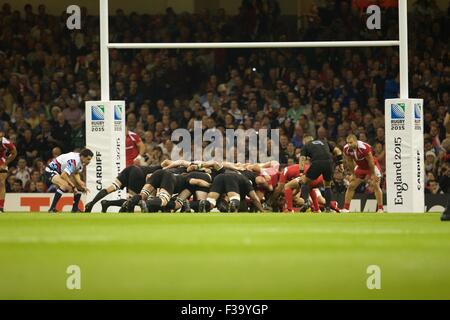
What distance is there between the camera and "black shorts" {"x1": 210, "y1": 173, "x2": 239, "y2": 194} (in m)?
15.0

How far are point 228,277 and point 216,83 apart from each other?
1651 cm

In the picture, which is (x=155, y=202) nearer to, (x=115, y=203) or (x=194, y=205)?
(x=194, y=205)

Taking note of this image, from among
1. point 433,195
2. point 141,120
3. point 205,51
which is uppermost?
point 205,51

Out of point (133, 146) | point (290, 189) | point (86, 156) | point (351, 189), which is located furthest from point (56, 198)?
point (351, 189)

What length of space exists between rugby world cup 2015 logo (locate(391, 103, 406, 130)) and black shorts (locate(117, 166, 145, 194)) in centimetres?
403

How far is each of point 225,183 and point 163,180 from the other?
0.88m

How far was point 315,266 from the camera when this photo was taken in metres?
7.09

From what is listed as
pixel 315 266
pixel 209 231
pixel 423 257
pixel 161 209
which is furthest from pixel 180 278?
pixel 161 209

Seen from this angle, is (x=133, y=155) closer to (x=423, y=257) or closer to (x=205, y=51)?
(x=205, y=51)

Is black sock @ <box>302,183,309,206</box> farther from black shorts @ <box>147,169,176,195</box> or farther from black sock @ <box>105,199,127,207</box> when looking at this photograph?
black sock @ <box>105,199,127,207</box>

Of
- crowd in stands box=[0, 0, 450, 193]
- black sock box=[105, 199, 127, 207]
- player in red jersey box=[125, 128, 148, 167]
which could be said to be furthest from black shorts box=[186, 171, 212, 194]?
crowd in stands box=[0, 0, 450, 193]

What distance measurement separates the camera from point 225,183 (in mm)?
15000

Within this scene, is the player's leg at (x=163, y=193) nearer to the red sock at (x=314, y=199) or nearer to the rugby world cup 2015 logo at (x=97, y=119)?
the rugby world cup 2015 logo at (x=97, y=119)

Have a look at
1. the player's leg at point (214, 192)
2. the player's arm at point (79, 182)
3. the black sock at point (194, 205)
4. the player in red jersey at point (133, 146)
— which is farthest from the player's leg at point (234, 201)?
the player in red jersey at point (133, 146)
